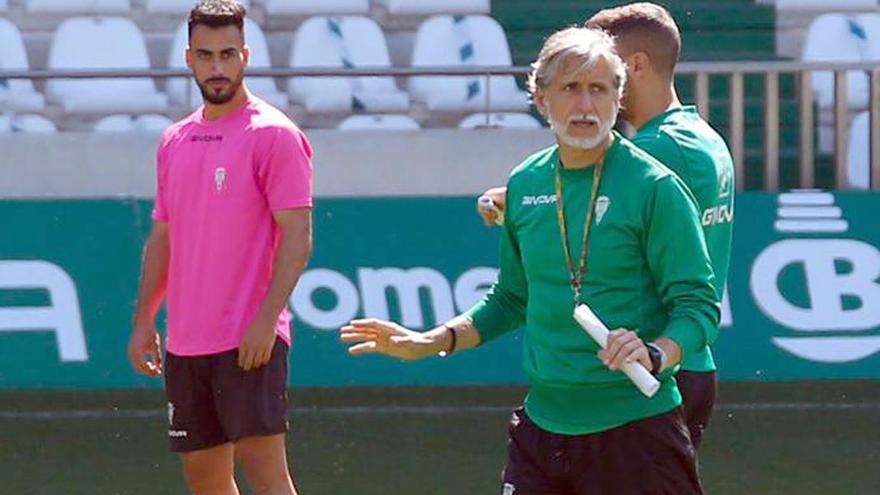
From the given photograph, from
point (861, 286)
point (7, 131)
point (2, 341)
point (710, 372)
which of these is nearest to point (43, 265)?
point (2, 341)

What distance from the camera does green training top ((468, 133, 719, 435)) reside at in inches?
151

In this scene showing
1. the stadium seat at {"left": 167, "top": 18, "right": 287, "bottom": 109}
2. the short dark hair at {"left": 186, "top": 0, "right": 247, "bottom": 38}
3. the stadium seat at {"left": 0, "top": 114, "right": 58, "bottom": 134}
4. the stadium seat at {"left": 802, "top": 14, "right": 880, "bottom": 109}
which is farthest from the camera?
the stadium seat at {"left": 802, "top": 14, "right": 880, "bottom": 109}

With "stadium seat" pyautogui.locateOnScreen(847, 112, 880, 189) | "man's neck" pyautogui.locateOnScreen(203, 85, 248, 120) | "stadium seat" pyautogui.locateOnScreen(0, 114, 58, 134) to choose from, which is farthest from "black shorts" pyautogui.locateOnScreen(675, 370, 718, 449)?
"stadium seat" pyautogui.locateOnScreen(0, 114, 58, 134)

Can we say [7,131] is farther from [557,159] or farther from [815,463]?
[557,159]

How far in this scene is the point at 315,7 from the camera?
11383 millimetres

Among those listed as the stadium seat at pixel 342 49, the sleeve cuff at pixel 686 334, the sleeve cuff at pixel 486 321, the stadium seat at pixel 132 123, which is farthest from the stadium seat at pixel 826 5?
the sleeve cuff at pixel 686 334

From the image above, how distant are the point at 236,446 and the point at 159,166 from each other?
864 mm

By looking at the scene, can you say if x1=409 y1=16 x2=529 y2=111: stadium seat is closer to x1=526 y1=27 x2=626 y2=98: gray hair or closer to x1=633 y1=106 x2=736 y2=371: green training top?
x1=633 y1=106 x2=736 y2=371: green training top

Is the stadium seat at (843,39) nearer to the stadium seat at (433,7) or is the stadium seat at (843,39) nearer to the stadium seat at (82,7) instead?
the stadium seat at (433,7)

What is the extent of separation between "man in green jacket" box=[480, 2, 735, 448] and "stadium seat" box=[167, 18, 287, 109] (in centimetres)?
479

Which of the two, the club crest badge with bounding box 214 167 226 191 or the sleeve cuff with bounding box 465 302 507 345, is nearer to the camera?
the sleeve cuff with bounding box 465 302 507 345

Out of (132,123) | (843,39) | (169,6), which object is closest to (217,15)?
(132,123)

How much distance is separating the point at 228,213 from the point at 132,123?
4.79m

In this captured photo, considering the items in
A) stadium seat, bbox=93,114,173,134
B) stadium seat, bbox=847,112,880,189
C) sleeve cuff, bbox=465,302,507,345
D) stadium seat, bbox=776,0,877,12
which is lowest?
stadium seat, bbox=847,112,880,189
